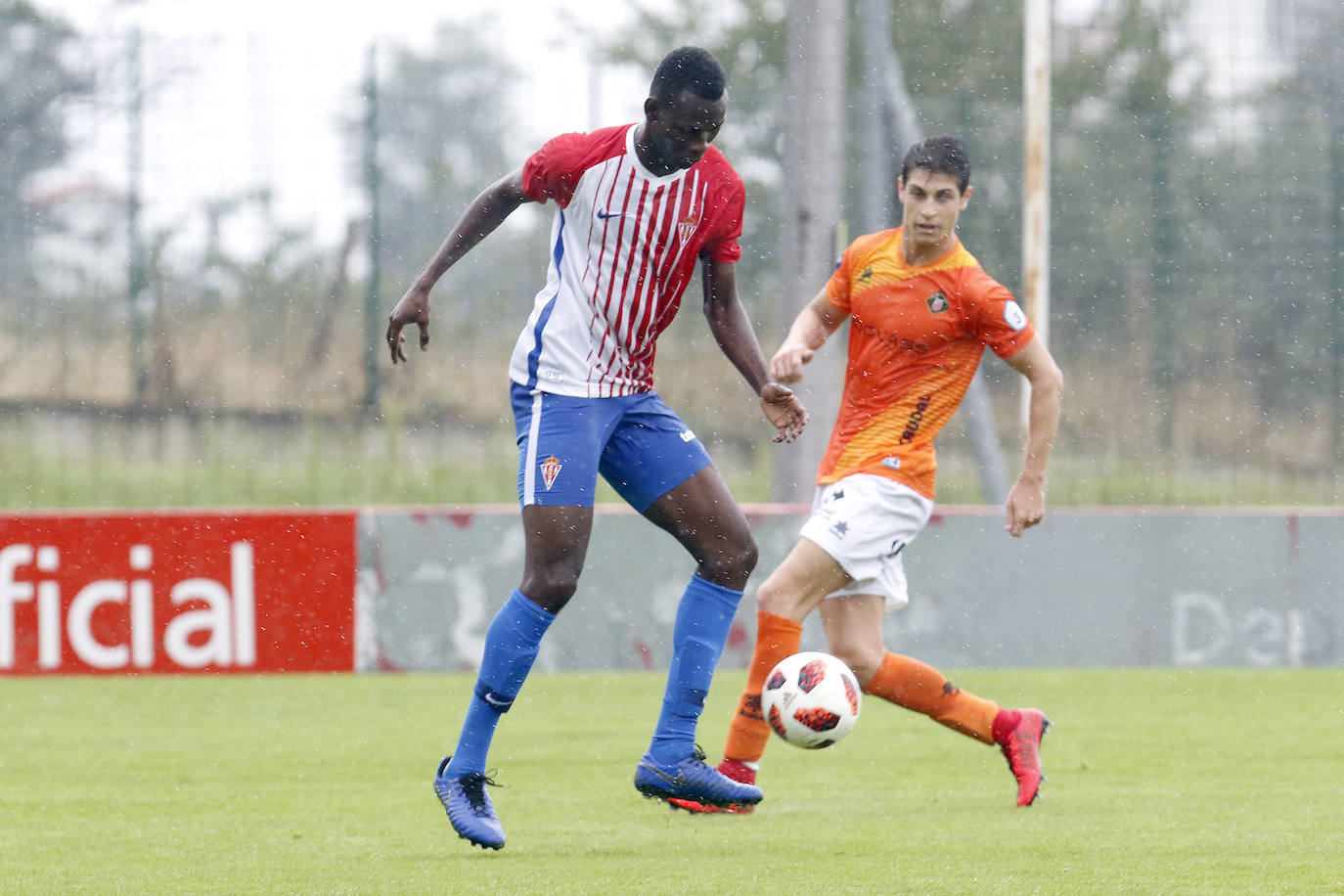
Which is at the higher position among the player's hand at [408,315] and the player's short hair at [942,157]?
the player's short hair at [942,157]

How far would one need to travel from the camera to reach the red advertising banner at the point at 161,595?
8.36m

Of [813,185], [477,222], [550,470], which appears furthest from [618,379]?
[813,185]

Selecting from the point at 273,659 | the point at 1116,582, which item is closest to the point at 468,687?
the point at 273,659

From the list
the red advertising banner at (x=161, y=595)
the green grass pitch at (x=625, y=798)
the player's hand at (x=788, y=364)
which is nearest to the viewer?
the green grass pitch at (x=625, y=798)

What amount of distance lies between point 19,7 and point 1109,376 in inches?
232

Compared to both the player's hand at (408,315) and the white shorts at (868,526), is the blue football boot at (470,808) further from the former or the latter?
the white shorts at (868,526)

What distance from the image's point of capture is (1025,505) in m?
5.16

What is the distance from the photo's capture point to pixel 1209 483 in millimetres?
Answer: 9242

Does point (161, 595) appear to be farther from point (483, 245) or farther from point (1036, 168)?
point (1036, 168)

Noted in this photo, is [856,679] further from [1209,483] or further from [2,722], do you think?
[1209,483]

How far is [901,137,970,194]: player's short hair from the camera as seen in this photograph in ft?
17.0

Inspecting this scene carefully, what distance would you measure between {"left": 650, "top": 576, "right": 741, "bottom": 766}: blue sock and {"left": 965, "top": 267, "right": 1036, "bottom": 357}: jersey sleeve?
1093 mm

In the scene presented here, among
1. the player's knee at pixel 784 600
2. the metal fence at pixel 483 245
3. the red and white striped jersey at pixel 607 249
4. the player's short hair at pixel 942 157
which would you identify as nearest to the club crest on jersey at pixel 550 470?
the red and white striped jersey at pixel 607 249

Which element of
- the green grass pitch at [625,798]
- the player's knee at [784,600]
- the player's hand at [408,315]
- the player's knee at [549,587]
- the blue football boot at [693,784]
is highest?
the player's hand at [408,315]
